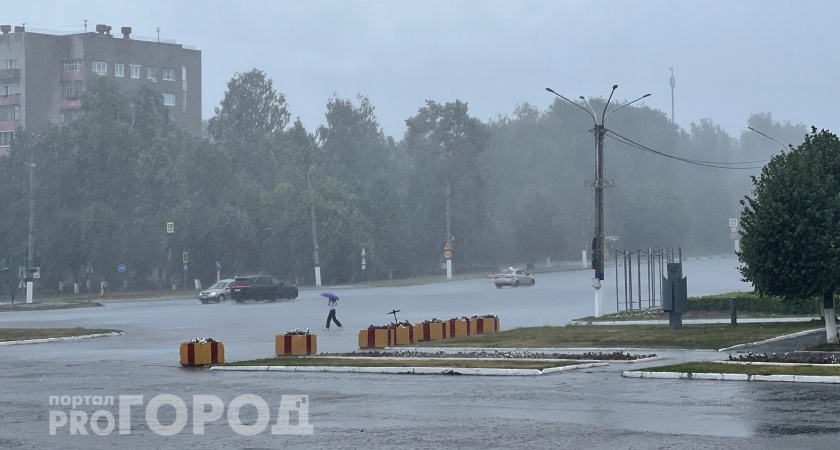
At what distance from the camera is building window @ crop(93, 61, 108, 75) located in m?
→ 125

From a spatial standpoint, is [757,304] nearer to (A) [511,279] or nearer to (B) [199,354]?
(B) [199,354]

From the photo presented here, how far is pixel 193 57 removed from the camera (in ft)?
449

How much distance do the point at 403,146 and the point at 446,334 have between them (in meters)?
128

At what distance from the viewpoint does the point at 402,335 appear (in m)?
30.5

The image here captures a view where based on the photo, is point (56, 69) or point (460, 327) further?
point (56, 69)

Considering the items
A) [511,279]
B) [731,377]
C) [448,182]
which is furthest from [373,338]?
[448,182]

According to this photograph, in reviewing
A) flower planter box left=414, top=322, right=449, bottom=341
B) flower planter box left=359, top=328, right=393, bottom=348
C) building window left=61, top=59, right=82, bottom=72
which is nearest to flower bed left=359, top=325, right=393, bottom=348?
flower planter box left=359, top=328, right=393, bottom=348

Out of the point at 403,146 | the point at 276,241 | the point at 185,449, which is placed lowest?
the point at 185,449

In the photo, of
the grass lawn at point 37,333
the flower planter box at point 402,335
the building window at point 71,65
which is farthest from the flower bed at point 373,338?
the building window at point 71,65

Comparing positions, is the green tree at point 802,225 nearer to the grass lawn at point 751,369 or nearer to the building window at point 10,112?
the grass lawn at point 751,369

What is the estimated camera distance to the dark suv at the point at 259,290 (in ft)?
211

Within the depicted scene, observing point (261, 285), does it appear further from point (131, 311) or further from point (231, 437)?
point (231, 437)

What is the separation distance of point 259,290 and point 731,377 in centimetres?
4762

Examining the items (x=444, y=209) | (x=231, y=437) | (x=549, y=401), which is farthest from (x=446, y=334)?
(x=444, y=209)
